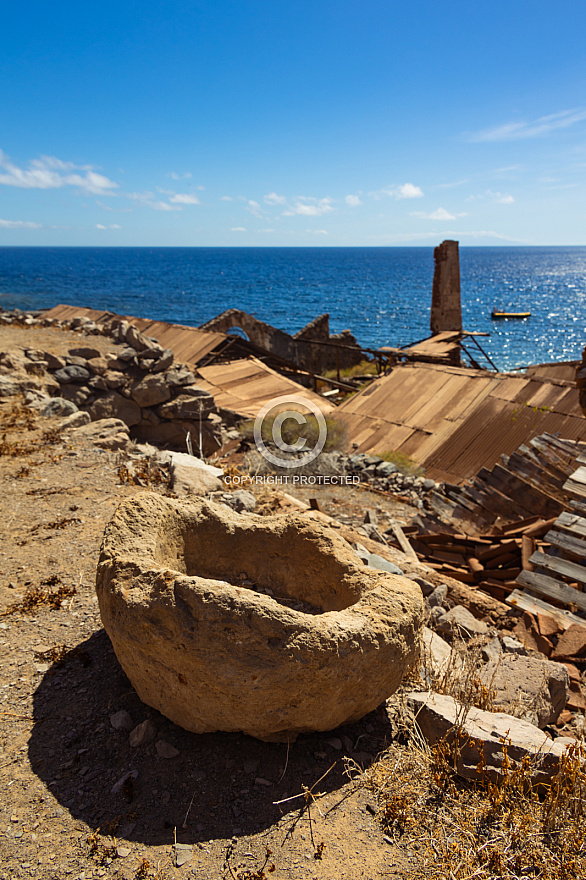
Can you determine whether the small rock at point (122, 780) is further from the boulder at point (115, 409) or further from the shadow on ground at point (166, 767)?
the boulder at point (115, 409)

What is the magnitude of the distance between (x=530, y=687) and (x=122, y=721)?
316 centimetres

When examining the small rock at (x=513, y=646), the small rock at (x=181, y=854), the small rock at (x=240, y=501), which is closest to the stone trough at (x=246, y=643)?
the small rock at (x=181, y=854)

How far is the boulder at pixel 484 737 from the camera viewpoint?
2.99 meters

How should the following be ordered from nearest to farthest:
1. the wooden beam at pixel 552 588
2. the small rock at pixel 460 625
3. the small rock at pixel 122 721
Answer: the small rock at pixel 122 721
the small rock at pixel 460 625
the wooden beam at pixel 552 588

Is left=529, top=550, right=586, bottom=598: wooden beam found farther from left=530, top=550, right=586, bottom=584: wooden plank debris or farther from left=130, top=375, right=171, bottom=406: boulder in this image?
left=130, top=375, right=171, bottom=406: boulder

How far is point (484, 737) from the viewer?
121 inches

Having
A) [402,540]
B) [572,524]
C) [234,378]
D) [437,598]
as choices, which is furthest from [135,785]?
[234,378]

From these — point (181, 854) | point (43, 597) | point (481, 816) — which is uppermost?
point (43, 597)

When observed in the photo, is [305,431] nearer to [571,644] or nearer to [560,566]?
[560,566]

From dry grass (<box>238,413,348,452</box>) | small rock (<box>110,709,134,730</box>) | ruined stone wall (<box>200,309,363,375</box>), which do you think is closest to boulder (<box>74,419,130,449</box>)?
dry grass (<box>238,413,348,452</box>)

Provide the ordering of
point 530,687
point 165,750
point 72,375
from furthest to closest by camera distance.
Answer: point 72,375 → point 530,687 → point 165,750

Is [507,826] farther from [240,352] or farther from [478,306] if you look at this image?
A: [478,306]

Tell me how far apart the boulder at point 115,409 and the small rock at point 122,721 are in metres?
8.95

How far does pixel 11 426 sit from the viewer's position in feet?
27.9
